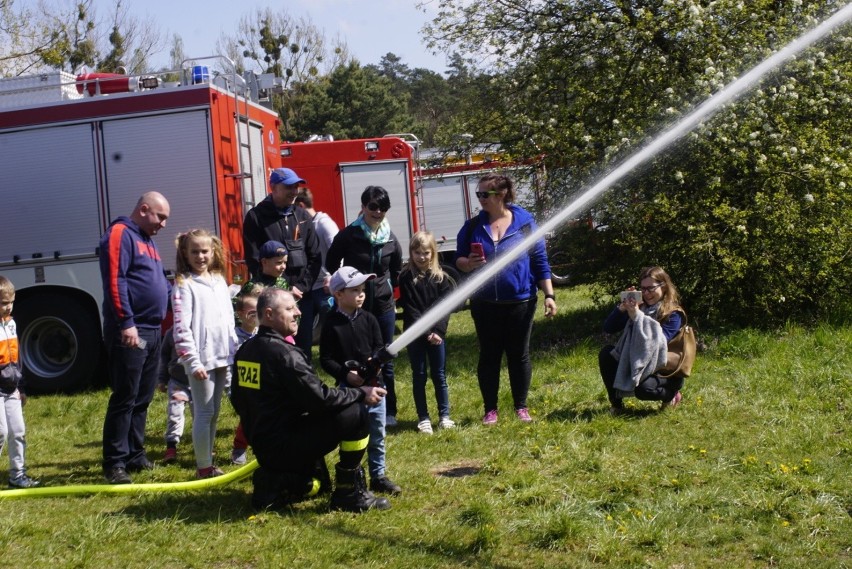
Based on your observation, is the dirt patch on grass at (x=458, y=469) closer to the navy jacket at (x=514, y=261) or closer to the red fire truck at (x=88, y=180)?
the navy jacket at (x=514, y=261)

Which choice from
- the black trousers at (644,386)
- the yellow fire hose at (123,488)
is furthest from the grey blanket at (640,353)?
the yellow fire hose at (123,488)

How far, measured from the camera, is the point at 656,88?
10992mm

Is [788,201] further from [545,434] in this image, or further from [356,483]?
[356,483]

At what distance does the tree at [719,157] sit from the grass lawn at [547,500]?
2244 millimetres

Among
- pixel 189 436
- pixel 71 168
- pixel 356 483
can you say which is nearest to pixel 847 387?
pixel 356 483

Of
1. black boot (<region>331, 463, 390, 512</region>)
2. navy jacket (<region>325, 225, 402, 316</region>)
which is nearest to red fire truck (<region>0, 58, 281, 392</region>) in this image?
navy jacket (<region>325, 225, 402, 316</region>)

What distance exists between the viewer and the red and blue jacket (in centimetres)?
624

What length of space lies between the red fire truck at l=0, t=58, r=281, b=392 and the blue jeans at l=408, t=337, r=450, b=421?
3695 mm

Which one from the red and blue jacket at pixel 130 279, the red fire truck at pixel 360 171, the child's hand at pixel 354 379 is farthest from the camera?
the red fire truck at pixel 360 171

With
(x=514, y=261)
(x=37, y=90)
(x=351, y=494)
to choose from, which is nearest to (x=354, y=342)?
(x=351, y=494)

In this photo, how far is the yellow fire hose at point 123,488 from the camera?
6.00m

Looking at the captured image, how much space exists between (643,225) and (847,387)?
3455 millimetres

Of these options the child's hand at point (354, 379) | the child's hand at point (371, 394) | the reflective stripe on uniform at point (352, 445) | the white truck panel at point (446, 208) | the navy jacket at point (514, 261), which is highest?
the white truck panel at point (446, 208)

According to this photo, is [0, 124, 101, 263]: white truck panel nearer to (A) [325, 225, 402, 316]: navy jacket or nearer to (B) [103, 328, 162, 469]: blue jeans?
(A) [325, 225, 402, 316]: navy jacket
